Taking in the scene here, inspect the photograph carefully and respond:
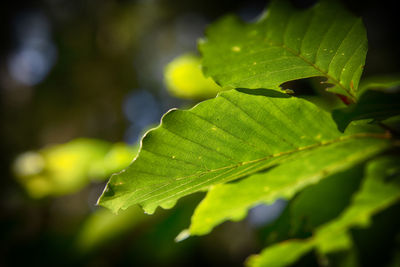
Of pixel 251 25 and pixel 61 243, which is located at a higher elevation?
pixel 251 25

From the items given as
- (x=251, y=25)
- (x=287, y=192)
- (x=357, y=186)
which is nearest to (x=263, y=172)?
(x=287, y=192)

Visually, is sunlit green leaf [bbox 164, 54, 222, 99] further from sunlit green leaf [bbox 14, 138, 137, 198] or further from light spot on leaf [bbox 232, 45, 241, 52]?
light spot on leaf [bbox 232, 45, 241, 52]

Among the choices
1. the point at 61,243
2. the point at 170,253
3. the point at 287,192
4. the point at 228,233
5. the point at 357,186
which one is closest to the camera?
the point at 287,192

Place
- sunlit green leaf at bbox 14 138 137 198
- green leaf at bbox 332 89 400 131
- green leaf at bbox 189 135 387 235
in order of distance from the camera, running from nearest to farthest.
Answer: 1. green leaf at bbox 332 89 400 131
2. green leaf at bbox 189 135 387 235
3. sunlit green leaf at bbox 14 138 137 198

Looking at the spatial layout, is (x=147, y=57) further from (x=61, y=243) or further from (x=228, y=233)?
(x=61, y=243)

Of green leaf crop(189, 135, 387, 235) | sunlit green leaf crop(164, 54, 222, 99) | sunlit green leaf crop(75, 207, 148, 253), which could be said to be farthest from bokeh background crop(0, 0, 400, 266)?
green leaf crop(189, 135, 387, 235)

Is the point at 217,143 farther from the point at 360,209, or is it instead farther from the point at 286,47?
the point at 360,209
